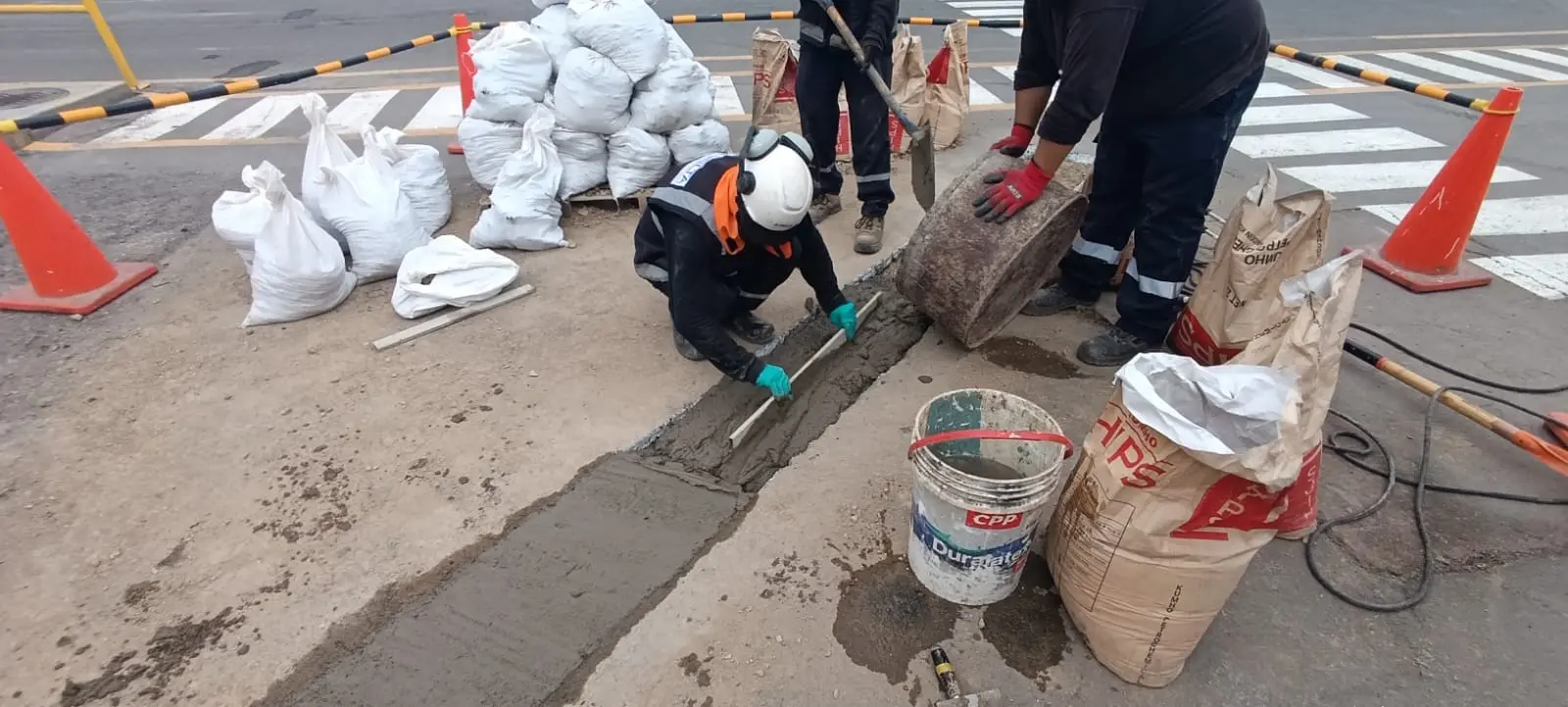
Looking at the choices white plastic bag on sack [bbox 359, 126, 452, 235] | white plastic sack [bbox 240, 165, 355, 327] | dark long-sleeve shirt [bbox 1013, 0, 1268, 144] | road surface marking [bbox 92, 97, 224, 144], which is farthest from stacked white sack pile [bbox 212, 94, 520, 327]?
road surface marking [bbox 92, 97, 224, 144]

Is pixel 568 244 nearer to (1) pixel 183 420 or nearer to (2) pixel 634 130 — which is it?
(2) pixel 634 130

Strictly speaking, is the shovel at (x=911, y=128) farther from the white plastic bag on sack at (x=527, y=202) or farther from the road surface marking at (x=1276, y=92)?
the road surface marking at (x=1276, y=92)

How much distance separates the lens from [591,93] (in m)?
4.27

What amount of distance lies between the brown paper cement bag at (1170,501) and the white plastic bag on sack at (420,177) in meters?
3.83

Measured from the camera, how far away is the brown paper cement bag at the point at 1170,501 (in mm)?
1664

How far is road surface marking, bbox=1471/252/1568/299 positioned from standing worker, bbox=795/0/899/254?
10.7 feet

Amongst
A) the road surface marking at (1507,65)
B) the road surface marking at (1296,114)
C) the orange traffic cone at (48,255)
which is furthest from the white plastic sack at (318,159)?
the road surface marking at (1507,65)

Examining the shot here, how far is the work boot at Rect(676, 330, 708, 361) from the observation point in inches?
131

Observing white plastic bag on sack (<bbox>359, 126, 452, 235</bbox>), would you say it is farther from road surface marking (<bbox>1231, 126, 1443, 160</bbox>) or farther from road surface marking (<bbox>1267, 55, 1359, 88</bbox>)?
road surface marking (<bbox>1267, 55, 1359, 88</bbox>)

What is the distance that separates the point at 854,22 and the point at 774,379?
2232mm

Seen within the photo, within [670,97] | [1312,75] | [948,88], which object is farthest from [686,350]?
[1312,75]

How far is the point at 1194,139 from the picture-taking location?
9.20 feet

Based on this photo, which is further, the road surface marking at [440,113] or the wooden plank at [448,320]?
the road surface marking at [440,113]

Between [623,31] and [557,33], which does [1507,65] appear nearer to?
[623,31]
